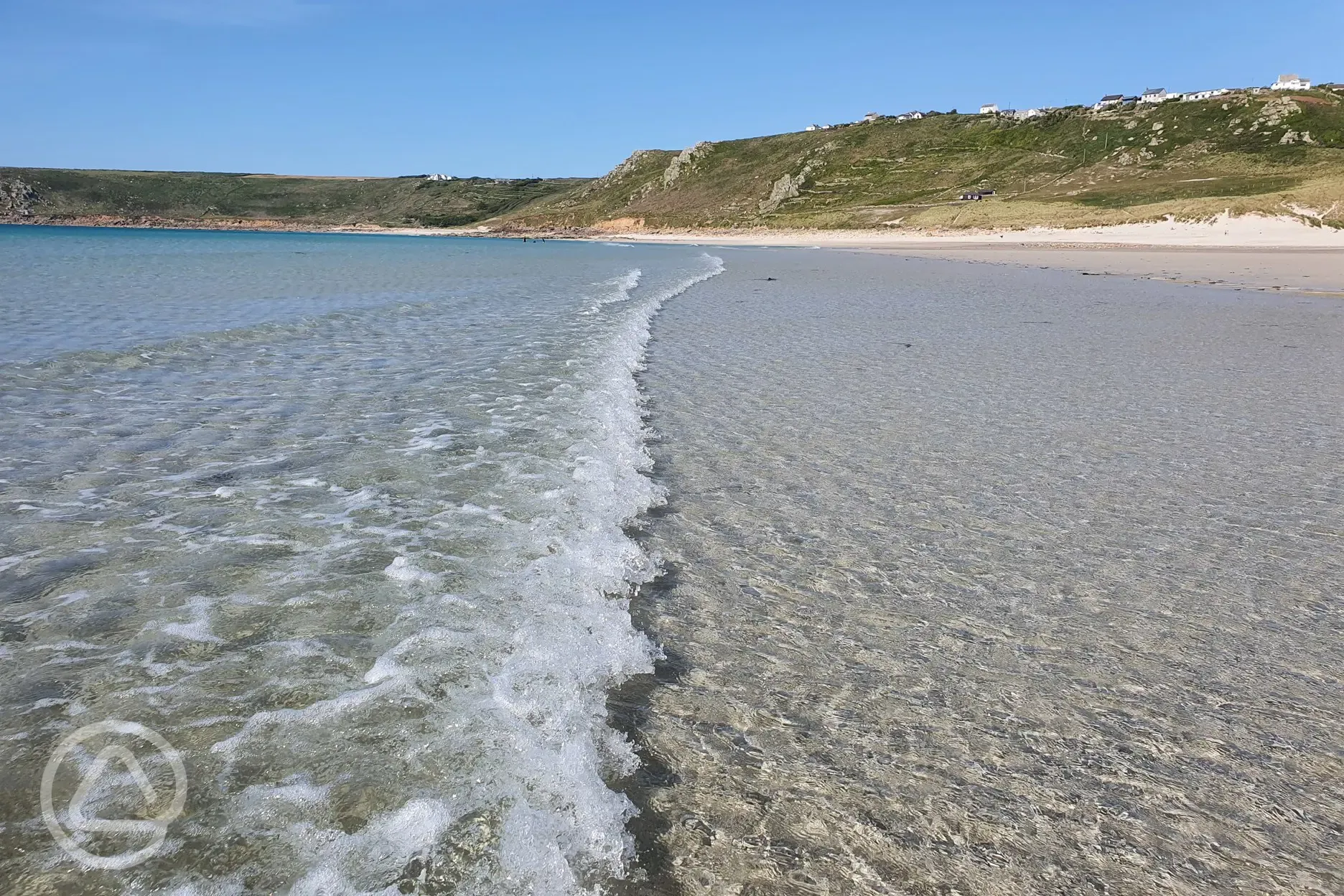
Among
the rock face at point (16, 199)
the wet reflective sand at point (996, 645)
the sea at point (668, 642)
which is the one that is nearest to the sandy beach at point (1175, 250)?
the wet reflective sand at point (996, 645)

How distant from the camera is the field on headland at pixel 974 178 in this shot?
72.8 metres

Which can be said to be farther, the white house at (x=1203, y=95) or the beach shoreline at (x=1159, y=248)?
the white house at (x=1203, y=95)

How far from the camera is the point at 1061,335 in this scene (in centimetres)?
1493

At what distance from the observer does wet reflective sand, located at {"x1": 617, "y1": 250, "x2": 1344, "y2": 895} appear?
2.50 metres

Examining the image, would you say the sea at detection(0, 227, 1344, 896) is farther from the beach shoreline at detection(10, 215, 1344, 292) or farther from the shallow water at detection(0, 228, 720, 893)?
the beach shoreline at detection(10, 215, 1344, 292)

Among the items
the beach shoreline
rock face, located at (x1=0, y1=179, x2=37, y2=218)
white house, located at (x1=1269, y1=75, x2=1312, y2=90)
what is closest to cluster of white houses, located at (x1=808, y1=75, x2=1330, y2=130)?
white house, located at (x1=1269, y1=75, x2=1312, y2=90)

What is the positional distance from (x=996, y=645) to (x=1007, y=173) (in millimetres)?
127462

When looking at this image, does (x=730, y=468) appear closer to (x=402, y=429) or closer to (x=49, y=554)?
(x=402, y=429)

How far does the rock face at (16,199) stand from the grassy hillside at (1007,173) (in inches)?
4925

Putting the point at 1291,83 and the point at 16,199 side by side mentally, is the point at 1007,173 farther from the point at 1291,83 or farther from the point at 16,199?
the point at 16,199

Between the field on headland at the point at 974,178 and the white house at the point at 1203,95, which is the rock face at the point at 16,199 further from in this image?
the white house at the point at 1203,95

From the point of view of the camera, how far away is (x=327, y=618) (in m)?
3.93

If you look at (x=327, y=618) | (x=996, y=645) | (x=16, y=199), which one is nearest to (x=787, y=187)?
(x=996, y=645)

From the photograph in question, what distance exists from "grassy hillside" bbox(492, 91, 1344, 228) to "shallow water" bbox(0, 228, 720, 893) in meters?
61.6
